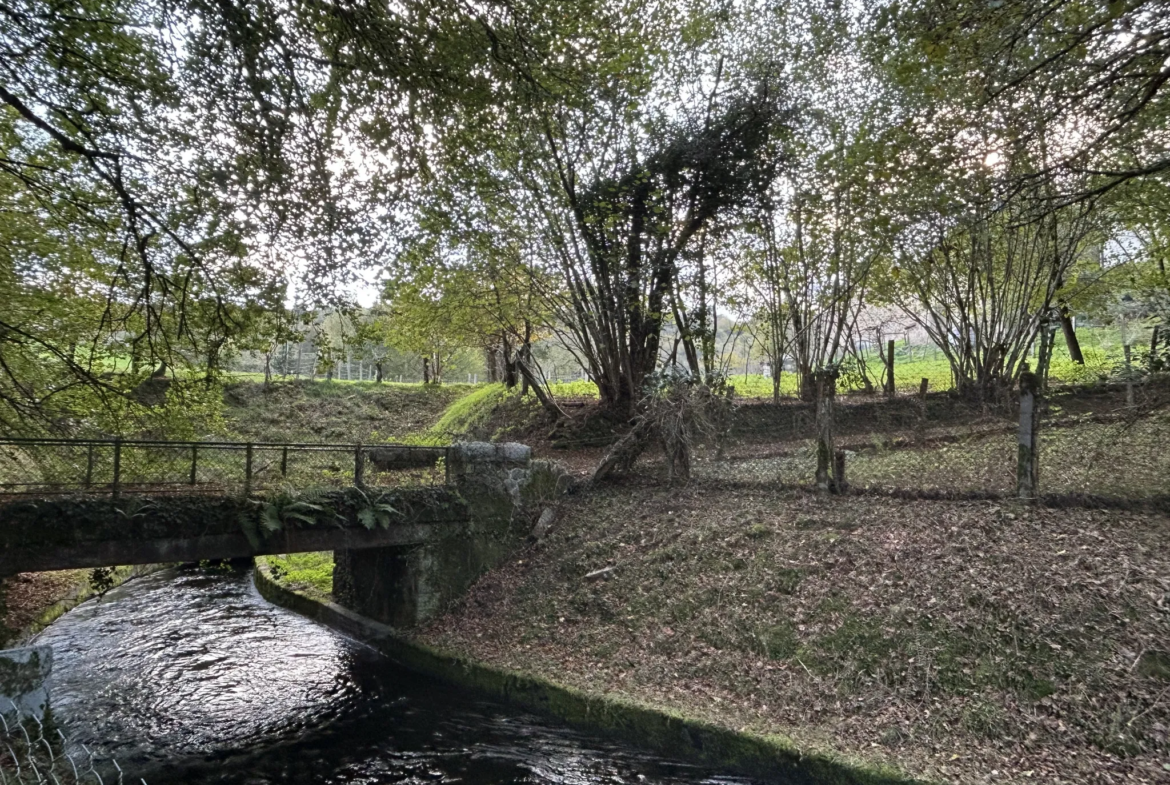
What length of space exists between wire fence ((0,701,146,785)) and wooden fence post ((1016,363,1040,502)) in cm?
1025

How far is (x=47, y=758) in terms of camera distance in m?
6.24

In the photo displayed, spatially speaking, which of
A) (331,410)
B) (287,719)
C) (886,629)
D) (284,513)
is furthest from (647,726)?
(331,410)

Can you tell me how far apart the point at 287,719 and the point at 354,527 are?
270 centimetres

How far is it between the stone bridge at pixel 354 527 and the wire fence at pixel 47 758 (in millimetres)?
1675

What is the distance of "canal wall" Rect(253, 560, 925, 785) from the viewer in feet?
18.3

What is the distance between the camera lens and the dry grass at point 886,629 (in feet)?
17.9

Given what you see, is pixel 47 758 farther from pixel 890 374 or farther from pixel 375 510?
pixel 890 374

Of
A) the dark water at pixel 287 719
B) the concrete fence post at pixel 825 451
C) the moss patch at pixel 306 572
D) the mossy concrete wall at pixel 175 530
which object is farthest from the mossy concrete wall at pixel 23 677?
the concrete fence post at pixel 825 451

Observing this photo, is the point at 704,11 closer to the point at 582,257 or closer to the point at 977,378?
the point at 582,257

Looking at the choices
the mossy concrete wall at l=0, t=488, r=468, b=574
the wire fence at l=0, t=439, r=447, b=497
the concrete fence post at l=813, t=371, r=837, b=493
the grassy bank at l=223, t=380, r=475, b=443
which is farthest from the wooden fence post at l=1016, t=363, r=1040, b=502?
the grassy bank at l=223, t=380, r=475, b=443

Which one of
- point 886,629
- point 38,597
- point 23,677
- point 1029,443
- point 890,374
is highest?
point 890,374

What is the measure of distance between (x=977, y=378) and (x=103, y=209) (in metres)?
18.0

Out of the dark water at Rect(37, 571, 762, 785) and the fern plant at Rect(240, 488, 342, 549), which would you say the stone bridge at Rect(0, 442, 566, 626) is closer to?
the fern plant at Rect(240, 488, 342, 549)

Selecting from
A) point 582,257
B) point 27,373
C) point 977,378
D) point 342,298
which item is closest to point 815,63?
point 582,257
